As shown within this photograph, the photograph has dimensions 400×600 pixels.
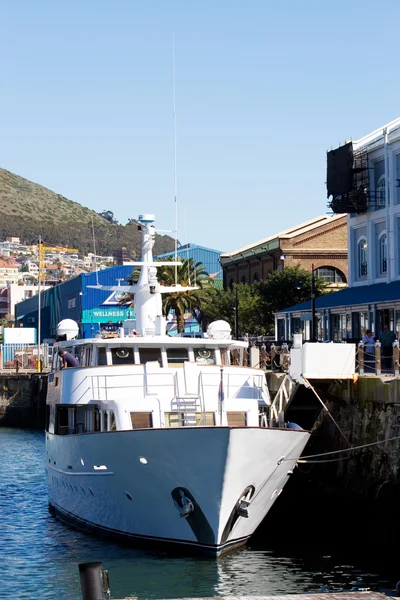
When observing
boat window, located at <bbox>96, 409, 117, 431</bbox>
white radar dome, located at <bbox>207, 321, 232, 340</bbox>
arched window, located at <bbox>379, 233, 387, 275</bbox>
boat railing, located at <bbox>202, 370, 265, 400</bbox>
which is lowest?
boat window, located at <bbox>96, 409, 117, 431</bbox>

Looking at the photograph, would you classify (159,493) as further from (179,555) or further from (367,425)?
(367,425)

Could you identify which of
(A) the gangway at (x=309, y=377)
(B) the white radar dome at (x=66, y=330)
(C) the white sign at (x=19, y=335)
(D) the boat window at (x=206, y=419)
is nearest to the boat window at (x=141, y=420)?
(D) the boat window at (x=206, y=419)

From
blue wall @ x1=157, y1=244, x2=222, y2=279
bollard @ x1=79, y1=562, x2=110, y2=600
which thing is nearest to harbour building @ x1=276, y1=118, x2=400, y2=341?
bollard @ x1=79, y1=562, x2=110, y2=600

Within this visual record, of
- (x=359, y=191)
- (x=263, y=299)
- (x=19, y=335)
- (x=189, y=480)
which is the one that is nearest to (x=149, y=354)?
(x=189, y=480)

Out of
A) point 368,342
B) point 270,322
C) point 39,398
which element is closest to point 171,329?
point 270,322

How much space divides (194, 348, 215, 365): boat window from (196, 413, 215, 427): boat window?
7.57ft

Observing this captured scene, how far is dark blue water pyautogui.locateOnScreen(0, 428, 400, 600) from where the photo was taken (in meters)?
20.0

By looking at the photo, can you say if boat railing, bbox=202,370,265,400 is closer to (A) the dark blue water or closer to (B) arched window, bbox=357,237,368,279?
(A) the dark blue water

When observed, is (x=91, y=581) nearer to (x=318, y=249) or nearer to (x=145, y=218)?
(x=145, y=218)

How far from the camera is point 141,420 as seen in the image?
23.7 meters

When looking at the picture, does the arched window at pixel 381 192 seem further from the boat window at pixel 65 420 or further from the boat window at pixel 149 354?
the boat window at pixel 65 420

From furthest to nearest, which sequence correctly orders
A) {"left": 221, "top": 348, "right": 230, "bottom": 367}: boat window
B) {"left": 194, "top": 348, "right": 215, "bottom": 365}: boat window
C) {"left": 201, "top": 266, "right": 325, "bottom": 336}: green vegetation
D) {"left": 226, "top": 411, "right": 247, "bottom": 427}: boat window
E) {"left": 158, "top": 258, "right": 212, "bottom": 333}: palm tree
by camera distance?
{"left": 201, "top": 266, "right": 325, "bottom": 336}: green vegetation < {"left": 158, "top": 258, "right": 212, "bottom": 333}: palm tree < {"left": 221, "top": 348, "right": 230, "bottom": 367}: boat window < {"left": 194, "top": 348, "right": 215, "bottom": 365}: boat window < {"left": 226, "top": 411, "right": 247, "bottom": 427}: boat window

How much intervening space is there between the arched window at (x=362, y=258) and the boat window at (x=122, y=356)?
89.0 feet

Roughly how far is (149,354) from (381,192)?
84.0 feet
